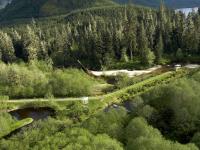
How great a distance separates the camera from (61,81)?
14112 centimetres

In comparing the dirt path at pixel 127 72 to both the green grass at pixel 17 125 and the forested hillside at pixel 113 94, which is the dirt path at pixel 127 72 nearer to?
the forested hillside at pixel 113 94

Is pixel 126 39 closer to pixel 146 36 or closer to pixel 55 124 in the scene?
pixel 146 36

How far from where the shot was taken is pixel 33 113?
128m

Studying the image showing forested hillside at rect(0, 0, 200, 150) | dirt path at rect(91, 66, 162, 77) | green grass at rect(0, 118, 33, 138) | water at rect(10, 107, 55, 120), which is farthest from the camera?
dirt path at rect(91, 66, 162, 77)

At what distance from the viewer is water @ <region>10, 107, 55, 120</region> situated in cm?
12503

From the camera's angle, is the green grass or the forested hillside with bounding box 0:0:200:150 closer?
the forested hillside with bounding box 0:0:200:150

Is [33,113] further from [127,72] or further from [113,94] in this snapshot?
[127,72]

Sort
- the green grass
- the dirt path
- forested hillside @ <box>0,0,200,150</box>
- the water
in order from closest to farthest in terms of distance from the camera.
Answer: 1. forested hillside @ <box>0,0,200,150</box>
2. the green grass
3. the water
4. the dirt path

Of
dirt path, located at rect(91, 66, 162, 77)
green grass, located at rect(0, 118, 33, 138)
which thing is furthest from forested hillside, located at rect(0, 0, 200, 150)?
dirt path, located at rect(91, 66, 162, 77)

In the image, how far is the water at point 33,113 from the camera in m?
125

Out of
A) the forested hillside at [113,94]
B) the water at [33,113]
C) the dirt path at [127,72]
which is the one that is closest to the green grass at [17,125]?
the forested hillside at [113,94]

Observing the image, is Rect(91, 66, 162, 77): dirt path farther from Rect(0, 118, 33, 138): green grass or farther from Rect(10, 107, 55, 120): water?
Rect(0, 118, 33, 138): green grass

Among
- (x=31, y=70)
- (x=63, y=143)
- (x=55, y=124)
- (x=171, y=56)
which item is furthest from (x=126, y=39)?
(x=63, y=143)

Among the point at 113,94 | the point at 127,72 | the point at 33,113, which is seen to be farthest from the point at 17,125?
the point at 127,72
